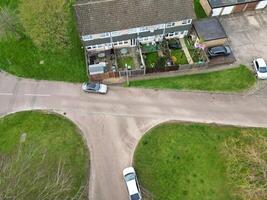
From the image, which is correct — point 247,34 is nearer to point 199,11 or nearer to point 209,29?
point 209,29

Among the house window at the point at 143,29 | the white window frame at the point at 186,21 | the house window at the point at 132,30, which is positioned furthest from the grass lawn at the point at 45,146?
the white window frame at the point at 186,21

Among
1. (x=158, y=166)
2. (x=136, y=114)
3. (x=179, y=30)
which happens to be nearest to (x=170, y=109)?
(x=136, y=114)

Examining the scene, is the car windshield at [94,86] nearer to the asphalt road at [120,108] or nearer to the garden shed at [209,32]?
the asphalt road at [120,108]

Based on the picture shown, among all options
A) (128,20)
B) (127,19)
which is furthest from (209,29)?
(127,19)

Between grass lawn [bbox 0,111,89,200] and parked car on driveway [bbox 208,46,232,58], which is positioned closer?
grass lawn [bbox 0,111,89,200]

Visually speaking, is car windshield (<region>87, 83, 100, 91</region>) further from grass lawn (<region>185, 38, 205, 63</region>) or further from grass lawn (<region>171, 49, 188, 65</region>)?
grass lawn (<region>185, 38, 205, 63</region>)

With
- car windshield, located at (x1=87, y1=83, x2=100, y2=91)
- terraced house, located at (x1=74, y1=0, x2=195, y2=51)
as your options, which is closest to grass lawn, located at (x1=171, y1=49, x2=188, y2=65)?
terraced house, located at (x1=74, y1=0, x2=195, y2=51)
